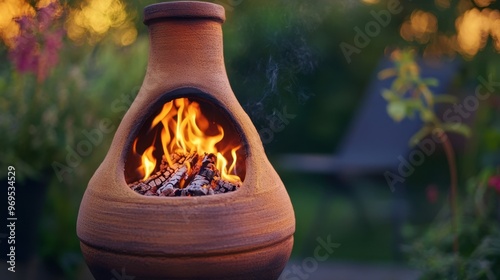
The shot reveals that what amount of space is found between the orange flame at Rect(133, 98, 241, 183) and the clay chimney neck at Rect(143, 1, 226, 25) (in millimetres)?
380

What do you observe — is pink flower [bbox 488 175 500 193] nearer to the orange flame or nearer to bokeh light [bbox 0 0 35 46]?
the orange flame

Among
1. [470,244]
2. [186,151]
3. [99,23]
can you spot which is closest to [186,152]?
[186,151]

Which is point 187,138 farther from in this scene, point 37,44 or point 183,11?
point 37,44

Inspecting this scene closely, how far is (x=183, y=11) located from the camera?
218 centimetres

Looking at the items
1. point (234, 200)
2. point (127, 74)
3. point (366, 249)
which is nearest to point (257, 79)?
point (127, 74)

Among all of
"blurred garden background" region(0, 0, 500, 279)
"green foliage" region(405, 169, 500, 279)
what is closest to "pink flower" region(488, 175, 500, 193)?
"blurred garden background" region(0, 0, 500, 279)

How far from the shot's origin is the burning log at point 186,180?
220 centimetres

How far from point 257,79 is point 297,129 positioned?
4413 mm

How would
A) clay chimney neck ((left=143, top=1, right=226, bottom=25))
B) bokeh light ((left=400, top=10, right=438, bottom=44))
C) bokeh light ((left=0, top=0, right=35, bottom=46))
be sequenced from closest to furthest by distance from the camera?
1. clay chimney neck ((left=143, top=1, right=226, bottom=25))
2. bokeh light ((left=0, top=0, right=35, bottom=46))
3. bokeh light ((left=400, top=10, right=438, bottom=44))

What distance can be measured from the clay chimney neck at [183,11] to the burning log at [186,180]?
1.96 feet

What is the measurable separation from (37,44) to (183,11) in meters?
1.58

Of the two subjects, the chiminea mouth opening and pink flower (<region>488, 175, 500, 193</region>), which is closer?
the chiminea mouth opening

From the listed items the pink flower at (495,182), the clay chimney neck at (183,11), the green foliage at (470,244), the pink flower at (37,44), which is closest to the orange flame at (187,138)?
the clay chimney neck at (183,11)

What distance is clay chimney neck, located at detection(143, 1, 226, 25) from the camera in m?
2.18
